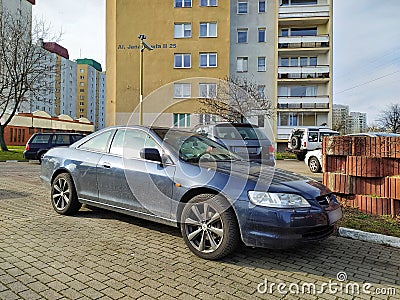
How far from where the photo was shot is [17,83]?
23703 mm

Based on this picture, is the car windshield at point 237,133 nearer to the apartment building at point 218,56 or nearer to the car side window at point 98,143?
the car side window at point 98,143

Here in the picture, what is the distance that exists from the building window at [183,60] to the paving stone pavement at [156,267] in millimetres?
29419

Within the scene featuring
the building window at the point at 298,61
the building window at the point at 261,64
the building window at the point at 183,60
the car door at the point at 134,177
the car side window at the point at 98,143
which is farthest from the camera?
the building window at the point at 298,61

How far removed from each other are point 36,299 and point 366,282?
3.20 meters

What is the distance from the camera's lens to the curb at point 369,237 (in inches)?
189

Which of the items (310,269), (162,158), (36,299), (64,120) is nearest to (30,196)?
(162,158)

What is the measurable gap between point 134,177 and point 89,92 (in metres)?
120

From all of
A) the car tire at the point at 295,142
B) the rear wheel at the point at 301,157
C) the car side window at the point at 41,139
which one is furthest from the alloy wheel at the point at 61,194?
the rear wheel at the point at 301,157

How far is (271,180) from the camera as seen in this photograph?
4121mm

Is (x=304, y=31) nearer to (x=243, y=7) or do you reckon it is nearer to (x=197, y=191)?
(x=243, y=7)

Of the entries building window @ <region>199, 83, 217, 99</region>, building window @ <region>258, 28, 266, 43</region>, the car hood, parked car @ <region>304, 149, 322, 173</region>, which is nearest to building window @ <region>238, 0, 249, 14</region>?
building window @ <region>258, 28, 266, 43</region>

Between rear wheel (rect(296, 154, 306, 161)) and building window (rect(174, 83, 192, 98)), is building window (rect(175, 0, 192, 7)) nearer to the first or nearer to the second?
building window (rect(174, 83, 192, 98))

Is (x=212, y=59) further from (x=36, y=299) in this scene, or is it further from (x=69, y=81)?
(x=69, y=81)

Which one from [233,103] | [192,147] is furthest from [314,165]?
[233,103]
